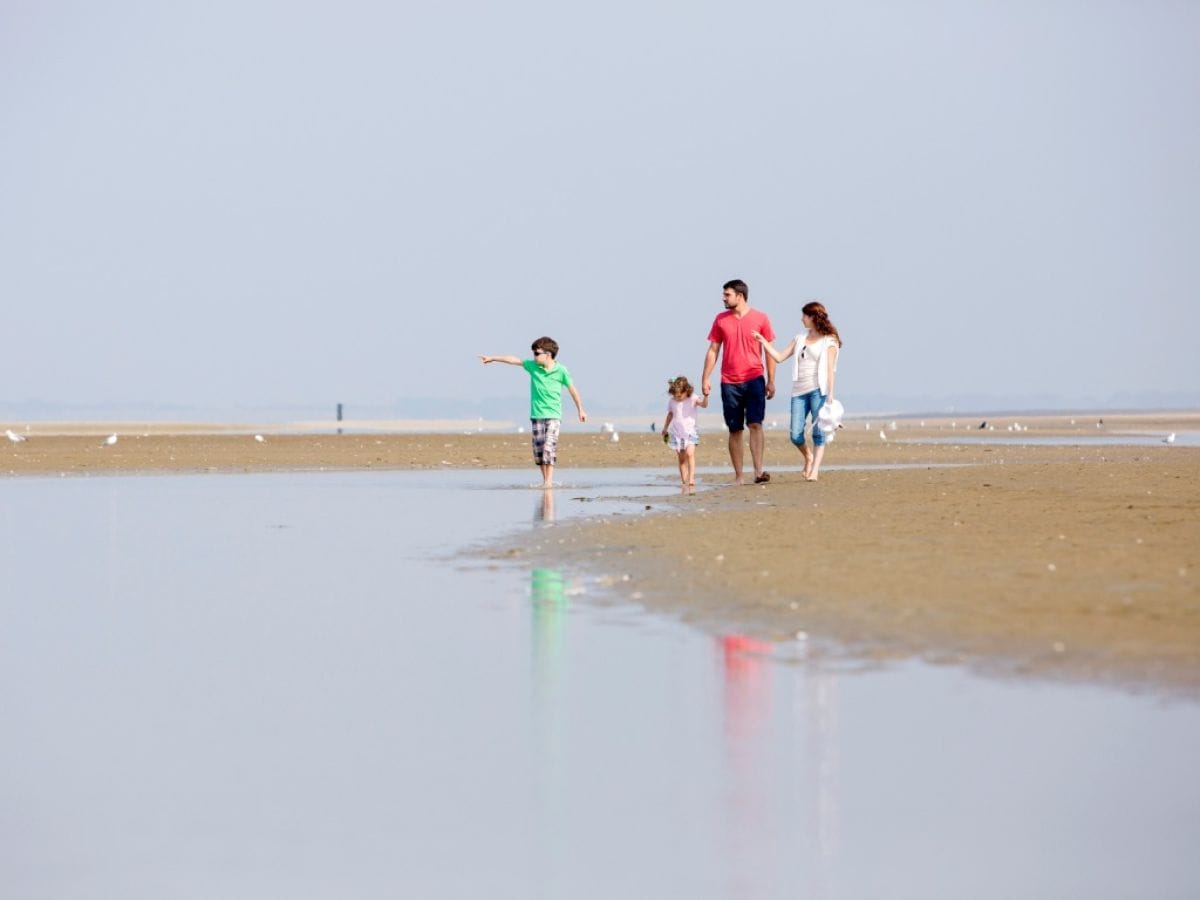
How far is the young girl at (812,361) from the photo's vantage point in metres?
20.6

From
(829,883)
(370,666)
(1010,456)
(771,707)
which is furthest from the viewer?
(1010,456)

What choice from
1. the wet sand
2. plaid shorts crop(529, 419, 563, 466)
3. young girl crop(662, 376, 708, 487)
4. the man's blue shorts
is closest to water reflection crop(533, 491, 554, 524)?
the wet sand

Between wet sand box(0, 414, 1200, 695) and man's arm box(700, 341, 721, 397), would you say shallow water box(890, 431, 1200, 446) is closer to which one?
wet sand box(0, 414, 1200, 695)

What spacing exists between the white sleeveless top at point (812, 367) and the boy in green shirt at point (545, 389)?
2.90 m

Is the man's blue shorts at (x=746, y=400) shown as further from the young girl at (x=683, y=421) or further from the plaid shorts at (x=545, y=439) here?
the plaid shorts at (x=545, y=439)

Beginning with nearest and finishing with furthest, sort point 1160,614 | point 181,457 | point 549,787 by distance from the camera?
1. point 549,787
2. point 1160,614
3. point 181,457

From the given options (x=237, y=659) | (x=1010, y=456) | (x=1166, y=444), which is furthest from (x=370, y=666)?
(x=1166, y=444)

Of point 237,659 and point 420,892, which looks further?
point 237,659

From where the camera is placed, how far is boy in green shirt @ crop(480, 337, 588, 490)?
2211 cm

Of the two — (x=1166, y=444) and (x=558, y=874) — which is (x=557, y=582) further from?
(x=1166, y=444)

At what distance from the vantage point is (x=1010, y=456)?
31.6 meters

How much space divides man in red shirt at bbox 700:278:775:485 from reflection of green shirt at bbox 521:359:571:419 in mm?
2109

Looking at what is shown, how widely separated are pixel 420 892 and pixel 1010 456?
90.8 feet

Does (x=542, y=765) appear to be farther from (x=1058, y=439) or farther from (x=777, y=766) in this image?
(x=1058, y=439)
